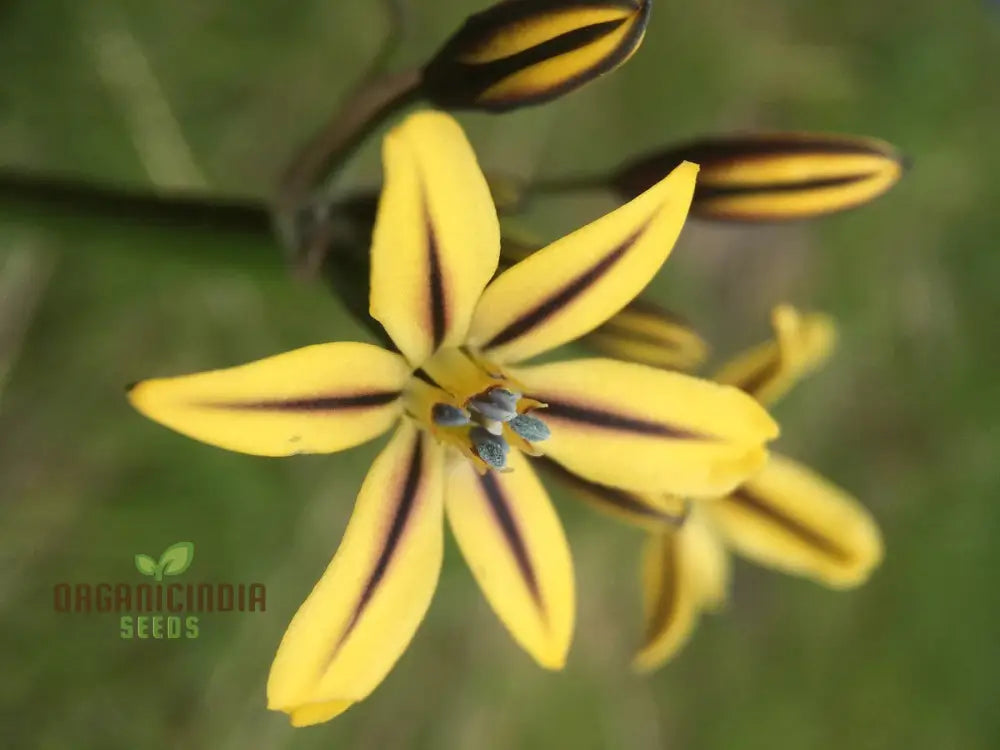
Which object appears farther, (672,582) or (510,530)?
(672,582)

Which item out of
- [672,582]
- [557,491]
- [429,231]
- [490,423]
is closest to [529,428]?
[490,423]

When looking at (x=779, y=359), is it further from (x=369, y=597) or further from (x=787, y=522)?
(x=369, y=597)

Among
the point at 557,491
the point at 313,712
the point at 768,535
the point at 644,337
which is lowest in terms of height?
the point at 313,712

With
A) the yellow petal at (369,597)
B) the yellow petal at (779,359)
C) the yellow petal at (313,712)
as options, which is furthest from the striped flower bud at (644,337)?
the yellow petal at (313,712)

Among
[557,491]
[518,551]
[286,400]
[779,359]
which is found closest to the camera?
[286,400]

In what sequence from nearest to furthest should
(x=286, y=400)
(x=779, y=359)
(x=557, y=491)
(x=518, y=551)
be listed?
(x=286, y=400), (x=518, y=551), (x=779, y=359), (x=557, y=491)

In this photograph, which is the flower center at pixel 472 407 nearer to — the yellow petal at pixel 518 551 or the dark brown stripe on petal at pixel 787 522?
the yellow petal at pixel 518 551

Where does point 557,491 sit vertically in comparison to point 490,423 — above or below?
above

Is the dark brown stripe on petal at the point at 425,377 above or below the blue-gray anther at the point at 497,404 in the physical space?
above
